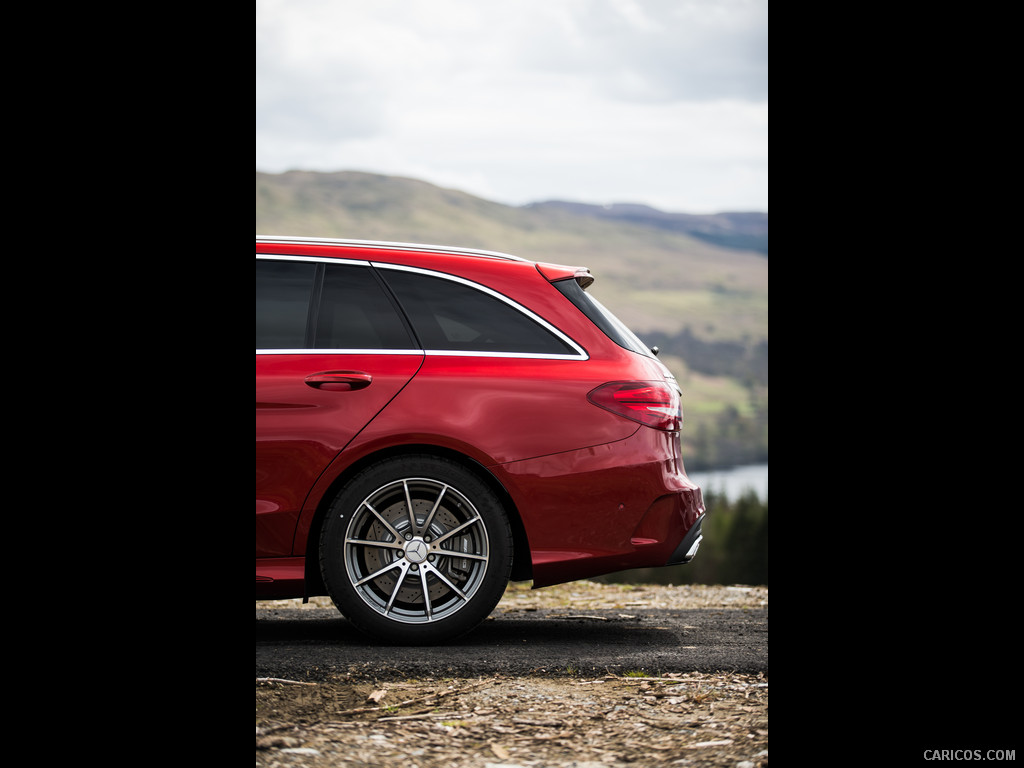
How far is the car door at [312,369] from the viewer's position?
4848 millimetres

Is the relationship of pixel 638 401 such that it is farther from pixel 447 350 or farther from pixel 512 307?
pixel 447 350

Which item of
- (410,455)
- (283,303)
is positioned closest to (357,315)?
(283,303)

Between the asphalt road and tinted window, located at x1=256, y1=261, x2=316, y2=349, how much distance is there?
1.48m

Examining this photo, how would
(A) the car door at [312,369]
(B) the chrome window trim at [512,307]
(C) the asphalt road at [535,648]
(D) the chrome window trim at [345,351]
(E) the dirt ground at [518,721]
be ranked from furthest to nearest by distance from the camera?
(B) the chrome window trim at [512,307] < (D) the chrome window trim at [345,351] < (A) the car door at [312,369] < (C) the asphalt road at [535,648] < (E) the dirt ground at [518,721]

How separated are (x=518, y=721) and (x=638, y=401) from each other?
1.82m

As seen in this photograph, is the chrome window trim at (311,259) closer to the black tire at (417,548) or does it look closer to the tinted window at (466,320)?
the tinted window at (466,320)

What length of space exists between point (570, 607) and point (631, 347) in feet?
8.60

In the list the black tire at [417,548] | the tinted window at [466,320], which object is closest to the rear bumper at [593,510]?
the black tire at [417,548]

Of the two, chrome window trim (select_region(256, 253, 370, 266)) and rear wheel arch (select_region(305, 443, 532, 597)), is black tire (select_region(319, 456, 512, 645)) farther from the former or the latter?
chrome window trim (select_region(256, 253, 370, 266))

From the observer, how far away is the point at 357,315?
16.9 feet
